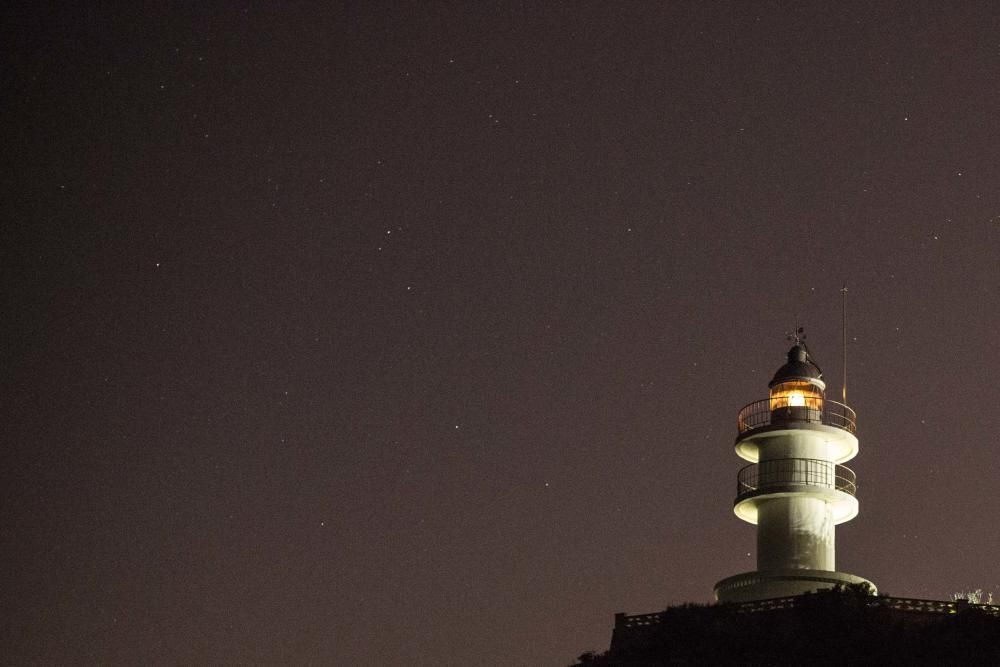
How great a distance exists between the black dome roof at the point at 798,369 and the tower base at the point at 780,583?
5387 mm

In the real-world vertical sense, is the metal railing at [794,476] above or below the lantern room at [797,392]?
below

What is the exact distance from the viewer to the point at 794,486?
38.6m

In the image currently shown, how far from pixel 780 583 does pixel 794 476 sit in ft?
9.49

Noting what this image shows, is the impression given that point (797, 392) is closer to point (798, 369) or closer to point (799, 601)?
point (798, 369)

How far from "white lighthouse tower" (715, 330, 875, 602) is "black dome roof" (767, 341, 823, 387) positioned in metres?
0.03

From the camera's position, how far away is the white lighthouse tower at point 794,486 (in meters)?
37.9

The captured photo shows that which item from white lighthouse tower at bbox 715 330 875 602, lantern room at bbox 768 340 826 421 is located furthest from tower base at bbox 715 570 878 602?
lantern room at bbox 768 340 826 421

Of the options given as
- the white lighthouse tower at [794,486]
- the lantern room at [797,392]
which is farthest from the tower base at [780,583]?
the lantern room at [797,392]

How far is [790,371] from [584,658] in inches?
385

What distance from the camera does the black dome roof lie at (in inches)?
1599

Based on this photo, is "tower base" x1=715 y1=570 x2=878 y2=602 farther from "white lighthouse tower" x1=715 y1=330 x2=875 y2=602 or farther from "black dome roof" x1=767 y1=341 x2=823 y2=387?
"black dome roof" x1=767 y1=341 x2=823 y2=387

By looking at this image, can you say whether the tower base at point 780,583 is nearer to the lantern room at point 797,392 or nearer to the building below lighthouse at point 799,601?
the building below lighthouse at point 799,601

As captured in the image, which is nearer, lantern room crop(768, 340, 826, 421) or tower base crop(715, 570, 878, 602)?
tower base crop(715, 570, 878, 602)

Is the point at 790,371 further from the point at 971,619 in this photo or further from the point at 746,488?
the point at 971,619
